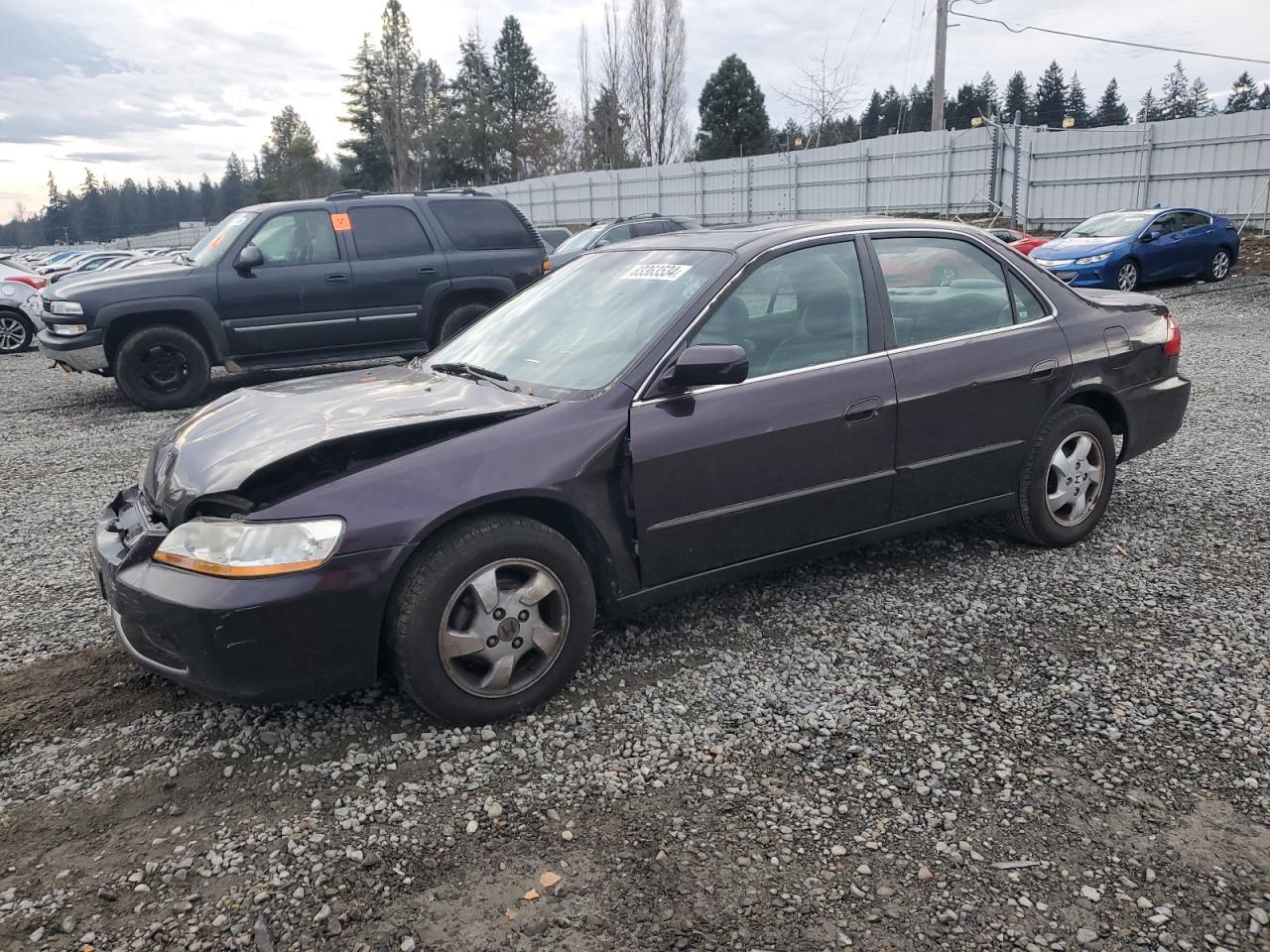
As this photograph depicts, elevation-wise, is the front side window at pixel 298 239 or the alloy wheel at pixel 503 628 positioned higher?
the front side window at pixel 298 239

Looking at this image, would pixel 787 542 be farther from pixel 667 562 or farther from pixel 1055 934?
pixel 1055 934

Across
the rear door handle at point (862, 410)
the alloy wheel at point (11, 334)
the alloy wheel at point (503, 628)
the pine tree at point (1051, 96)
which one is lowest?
the alloy wheel at point (503, 628)

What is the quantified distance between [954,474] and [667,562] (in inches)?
59.6

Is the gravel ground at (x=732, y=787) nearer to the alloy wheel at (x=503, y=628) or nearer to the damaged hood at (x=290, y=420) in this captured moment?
the alloy wheel at (x=503, y=628)

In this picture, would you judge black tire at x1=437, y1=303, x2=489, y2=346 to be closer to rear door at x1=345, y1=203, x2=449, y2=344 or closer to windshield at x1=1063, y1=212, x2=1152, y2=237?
rear door at x1=345, y1=203, x2=449, y2=344

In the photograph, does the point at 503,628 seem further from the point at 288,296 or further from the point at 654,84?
the point at 654,84

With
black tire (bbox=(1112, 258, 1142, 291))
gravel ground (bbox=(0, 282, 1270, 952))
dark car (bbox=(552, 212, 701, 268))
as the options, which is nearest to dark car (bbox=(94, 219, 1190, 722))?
gravel ground (bbox=(0, 282, 1270, 952))

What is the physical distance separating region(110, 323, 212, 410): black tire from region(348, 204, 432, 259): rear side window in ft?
6.27

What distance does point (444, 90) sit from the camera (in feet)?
226

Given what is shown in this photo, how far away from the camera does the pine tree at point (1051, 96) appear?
80.5 m

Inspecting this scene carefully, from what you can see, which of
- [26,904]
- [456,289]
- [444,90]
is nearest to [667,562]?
[26,904]

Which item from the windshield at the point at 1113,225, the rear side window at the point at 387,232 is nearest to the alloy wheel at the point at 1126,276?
the windshield at the point at 1113,225

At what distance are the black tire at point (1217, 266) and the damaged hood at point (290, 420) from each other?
18344 millimetres

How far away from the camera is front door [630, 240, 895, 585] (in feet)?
11.1
